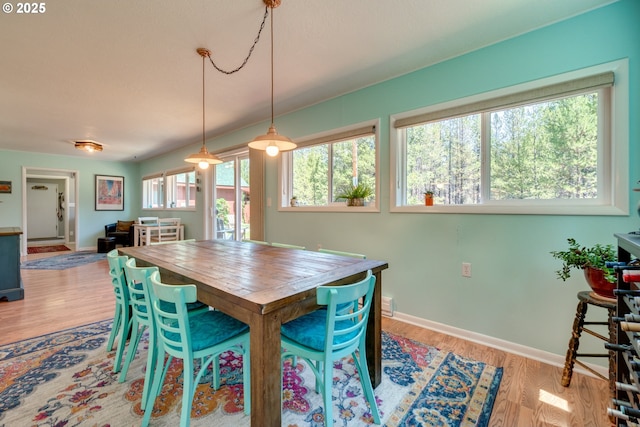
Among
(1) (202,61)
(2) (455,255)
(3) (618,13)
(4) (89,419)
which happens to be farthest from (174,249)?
(3) (618,13)

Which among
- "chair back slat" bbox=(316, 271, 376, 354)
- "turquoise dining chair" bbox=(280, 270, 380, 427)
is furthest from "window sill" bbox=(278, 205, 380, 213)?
"chair back slat" bbox=(316, 271, 376, 354)

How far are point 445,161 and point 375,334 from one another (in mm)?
1716

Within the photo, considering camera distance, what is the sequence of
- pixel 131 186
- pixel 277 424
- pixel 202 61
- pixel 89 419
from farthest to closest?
1. pixel 131 186
2. pixel 202 61
3. pixel 89 419
4. pixel 277 424

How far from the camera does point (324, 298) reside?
1162 mm

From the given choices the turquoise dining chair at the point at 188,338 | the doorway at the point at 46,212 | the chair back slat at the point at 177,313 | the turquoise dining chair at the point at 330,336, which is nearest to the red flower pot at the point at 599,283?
the turquoise dining chair at the point at 330,336

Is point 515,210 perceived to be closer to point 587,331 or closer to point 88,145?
point 587,331

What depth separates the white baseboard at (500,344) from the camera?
1843 mm

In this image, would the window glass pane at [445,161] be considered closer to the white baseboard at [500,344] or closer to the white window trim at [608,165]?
the white window trim at [608,165]

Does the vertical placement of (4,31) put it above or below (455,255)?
above

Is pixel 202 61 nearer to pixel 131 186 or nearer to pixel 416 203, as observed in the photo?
pixel 416 203

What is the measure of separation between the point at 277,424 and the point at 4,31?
10.5 ft

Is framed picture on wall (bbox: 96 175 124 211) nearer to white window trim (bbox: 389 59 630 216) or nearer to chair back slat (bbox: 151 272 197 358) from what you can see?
chair back slat (bbox: 151 272 197 358)

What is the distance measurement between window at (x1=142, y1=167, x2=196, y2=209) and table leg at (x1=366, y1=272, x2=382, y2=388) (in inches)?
200

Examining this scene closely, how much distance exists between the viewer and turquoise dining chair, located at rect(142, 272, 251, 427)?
1209 millimetres
